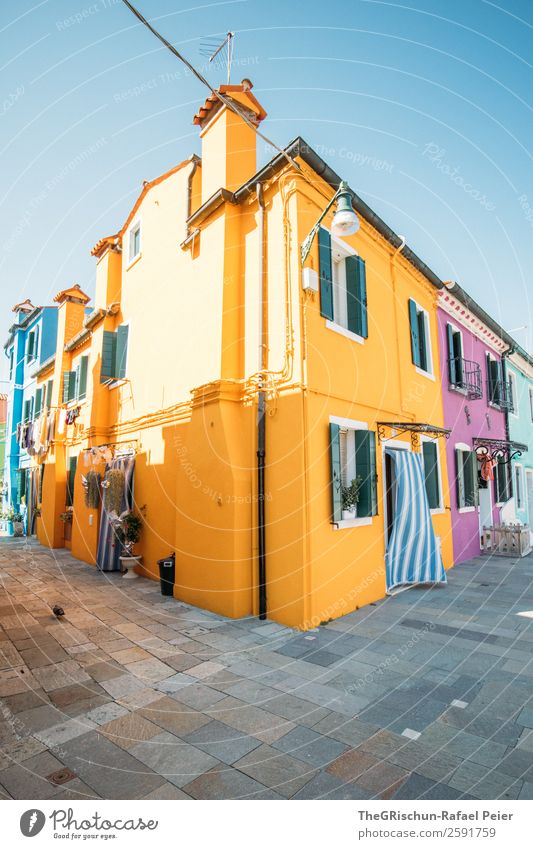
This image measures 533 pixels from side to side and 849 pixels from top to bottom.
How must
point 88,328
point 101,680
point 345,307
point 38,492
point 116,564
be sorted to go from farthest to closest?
point 38,492, point 88,328, point 116,564, point 345,307, point 101,680

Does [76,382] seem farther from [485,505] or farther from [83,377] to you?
[485,505]

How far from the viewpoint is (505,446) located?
13969mm

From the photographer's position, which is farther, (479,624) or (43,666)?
(479,624)

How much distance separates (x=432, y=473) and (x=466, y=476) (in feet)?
9.38

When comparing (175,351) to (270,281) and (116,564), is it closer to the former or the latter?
(270,281)

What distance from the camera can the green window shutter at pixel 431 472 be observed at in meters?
9.68

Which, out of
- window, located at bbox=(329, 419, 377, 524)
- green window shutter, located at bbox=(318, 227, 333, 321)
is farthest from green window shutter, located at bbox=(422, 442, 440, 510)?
green window shutter, located at bbox=(318, 227, 333, 321)

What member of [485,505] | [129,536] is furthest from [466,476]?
[129,536]

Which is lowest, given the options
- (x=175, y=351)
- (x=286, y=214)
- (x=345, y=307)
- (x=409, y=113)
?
(x=175, y=351)

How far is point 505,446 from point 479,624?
30.7 feet

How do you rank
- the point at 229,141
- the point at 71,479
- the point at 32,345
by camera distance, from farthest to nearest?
the point at 32,345
the point at 71,479
the point at 229,141

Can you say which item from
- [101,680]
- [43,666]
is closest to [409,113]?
[101,680]

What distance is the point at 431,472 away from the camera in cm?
976
